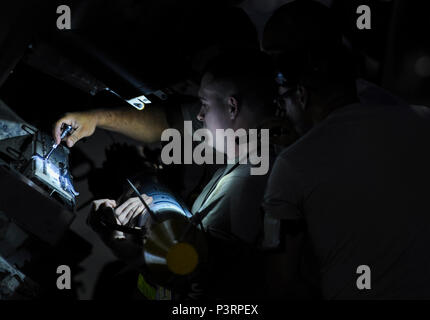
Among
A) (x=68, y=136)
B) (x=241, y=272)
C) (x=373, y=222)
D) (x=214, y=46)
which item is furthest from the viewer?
(x=214, y=46)

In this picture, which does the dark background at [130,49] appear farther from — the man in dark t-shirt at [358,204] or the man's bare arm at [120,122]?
the man in dark t-shirt at [358,204]

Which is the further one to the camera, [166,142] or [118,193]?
[166,142]

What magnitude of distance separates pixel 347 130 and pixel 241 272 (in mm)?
Result: 588

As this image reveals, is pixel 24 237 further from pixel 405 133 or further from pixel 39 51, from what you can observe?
pixel 405 133

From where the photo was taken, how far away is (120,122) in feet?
6.20

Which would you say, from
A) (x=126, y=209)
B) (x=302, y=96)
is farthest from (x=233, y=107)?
(x=126, y=209)

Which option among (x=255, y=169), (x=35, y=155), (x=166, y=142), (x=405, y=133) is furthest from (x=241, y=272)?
(x=166, y=142)

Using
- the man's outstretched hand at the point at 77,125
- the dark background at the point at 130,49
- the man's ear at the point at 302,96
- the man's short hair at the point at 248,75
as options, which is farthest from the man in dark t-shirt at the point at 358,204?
the man's outstretched hand at the point at 77,125

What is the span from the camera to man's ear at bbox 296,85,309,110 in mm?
1263

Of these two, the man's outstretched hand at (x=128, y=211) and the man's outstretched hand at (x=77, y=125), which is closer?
the man's outstretched hand at (x=128, y=211)

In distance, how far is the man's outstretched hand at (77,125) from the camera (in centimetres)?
159

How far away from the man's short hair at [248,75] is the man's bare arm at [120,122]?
450 millimetres

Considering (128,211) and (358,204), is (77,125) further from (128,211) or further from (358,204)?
(358,204)

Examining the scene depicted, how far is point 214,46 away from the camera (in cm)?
175
